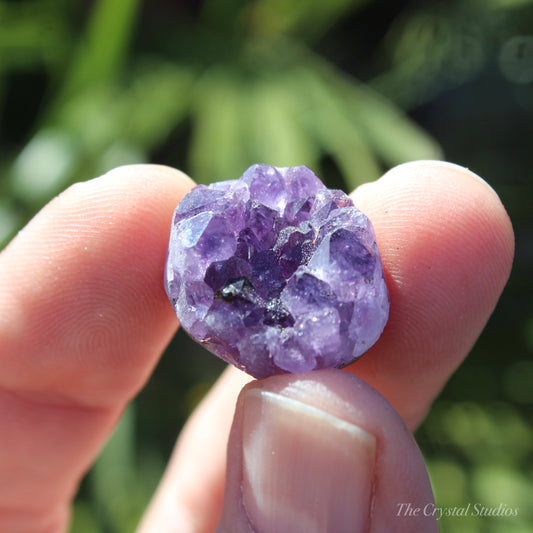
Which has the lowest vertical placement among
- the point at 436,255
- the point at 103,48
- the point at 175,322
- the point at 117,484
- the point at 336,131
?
the point at 117,484

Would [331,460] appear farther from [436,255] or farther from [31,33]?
[31,33]

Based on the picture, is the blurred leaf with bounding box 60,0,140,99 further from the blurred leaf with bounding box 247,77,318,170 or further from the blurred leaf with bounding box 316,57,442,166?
the blurred leaf with bounding box 316,57,442,166

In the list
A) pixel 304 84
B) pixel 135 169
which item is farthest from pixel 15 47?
pixel 135 169

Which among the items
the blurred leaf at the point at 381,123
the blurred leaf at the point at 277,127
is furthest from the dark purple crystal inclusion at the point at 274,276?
the blurred leaf at the point at 381,123

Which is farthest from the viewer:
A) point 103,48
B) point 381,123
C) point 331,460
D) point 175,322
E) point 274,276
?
point 381,123

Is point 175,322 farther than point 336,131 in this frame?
No

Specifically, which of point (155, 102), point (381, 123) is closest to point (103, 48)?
point (155, 102)

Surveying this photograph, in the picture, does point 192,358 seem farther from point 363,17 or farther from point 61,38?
point 363,17

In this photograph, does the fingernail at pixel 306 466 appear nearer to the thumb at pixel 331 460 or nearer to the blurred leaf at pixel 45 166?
the thumb at pixel 331 460
